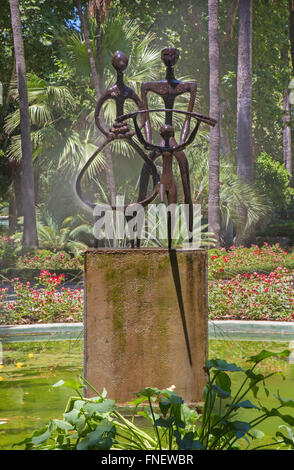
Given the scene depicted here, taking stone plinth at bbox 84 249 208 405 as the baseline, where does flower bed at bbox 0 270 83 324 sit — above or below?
below

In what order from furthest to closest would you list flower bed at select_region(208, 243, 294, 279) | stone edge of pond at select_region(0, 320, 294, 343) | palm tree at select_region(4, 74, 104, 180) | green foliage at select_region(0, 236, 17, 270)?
1. palm tree at select_region(4, 74, 104, 180)
2. green foliage at select_region(0, 236, 17, 270)
3. flower bed at select_region(208, 243, 294, 279)
4. stone edge of pond at select_region(0, 320, 294, 343)

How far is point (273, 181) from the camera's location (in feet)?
84.6

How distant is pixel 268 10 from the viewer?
2478 cm

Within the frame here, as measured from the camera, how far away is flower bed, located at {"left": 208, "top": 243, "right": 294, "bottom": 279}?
42.1 feet

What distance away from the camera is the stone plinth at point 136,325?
4.11 meters

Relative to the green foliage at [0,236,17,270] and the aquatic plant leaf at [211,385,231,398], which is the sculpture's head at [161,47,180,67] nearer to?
the aquatic plant leaf at [211,385,231,398]

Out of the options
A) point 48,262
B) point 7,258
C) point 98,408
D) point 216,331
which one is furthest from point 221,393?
point 7,258

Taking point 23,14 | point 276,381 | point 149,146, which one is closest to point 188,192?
point 149,146

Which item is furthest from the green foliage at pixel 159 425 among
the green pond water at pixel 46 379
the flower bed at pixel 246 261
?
the flower bed at pixel 246 261

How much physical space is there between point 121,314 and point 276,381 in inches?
67.7

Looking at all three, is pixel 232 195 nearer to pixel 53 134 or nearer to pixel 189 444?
pixel 53 134

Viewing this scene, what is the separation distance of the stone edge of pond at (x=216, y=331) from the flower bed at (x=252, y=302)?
2.79ft

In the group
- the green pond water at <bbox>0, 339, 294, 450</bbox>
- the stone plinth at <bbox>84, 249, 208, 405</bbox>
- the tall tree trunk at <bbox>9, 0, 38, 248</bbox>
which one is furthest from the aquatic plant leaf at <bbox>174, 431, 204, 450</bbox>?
the tall tree trunk at <bbox>9, 0, 38, 248</bbox>

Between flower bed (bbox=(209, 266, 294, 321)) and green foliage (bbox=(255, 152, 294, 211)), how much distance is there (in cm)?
1678
